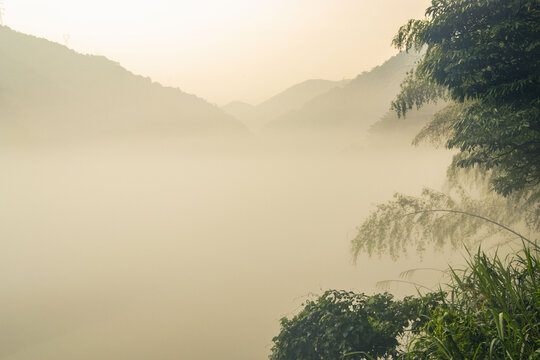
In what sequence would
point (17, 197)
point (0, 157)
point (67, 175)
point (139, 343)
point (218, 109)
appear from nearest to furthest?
point (139, 343)
point (17, 197)
point (0, 157)
point (67, 175)
point (218, 109)

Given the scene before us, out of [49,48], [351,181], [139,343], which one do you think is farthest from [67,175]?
[139,343]

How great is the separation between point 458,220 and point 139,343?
17.1 meters

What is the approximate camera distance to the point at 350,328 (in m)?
3.67

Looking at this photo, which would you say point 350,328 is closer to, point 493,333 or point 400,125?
point 493,333

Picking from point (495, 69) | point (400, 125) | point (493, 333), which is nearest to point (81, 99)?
point (400, 125)

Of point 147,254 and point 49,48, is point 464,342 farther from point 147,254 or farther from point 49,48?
point 49,48

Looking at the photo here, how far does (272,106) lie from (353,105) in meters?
78.6

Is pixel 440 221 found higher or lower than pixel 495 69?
lower

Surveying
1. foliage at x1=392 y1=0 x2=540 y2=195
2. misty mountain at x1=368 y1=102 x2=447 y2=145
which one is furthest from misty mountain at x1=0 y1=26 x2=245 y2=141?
foliage at x1=392 y1=0 x2=540 y2=195

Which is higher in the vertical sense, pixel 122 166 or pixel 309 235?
pixel 122 166

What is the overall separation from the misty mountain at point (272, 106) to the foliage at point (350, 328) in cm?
14445

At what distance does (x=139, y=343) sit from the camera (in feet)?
59.3

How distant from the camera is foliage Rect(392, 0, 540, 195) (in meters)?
3.68

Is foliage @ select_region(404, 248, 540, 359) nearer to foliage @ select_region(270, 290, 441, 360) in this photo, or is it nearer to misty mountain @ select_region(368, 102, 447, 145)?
foliage @ select_region(270, 290, 441, 360)
